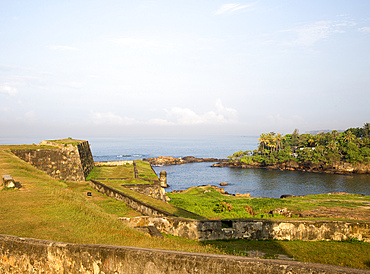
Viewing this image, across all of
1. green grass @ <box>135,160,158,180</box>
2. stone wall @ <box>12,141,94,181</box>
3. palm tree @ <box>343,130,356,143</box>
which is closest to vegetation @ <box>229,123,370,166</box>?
palm tree @ <box>343,130,356,143</box>

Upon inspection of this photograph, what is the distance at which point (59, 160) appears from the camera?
1144 inches

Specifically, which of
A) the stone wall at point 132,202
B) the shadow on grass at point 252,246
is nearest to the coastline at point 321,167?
the stone wall at point 132,202

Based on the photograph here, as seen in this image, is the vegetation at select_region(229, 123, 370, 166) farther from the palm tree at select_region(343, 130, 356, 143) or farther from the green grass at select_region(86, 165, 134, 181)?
the green grass at select_region(86, 165, 134, 181)

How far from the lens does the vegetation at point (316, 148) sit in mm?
85875

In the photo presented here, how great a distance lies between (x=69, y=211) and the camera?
10578 millimetres

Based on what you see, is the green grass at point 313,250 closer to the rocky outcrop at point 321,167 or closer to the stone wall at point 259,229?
the stone wall at point 259,229

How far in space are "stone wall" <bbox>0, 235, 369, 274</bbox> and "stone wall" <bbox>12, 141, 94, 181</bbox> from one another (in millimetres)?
22820

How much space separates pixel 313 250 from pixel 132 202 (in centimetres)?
1028

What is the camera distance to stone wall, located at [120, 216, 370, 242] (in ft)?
39.7

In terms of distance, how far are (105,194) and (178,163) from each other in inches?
3824

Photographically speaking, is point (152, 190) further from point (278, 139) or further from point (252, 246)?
point (278, 139)

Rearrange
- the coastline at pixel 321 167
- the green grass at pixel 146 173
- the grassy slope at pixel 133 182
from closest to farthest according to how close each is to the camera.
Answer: the grassy slope at pixel 133 182 < the green grass at pixel 146 173 < the coastline at pixel 321 167

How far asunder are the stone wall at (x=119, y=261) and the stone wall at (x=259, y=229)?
6.74 meters

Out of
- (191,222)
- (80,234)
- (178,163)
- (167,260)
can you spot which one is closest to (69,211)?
(80,234)
